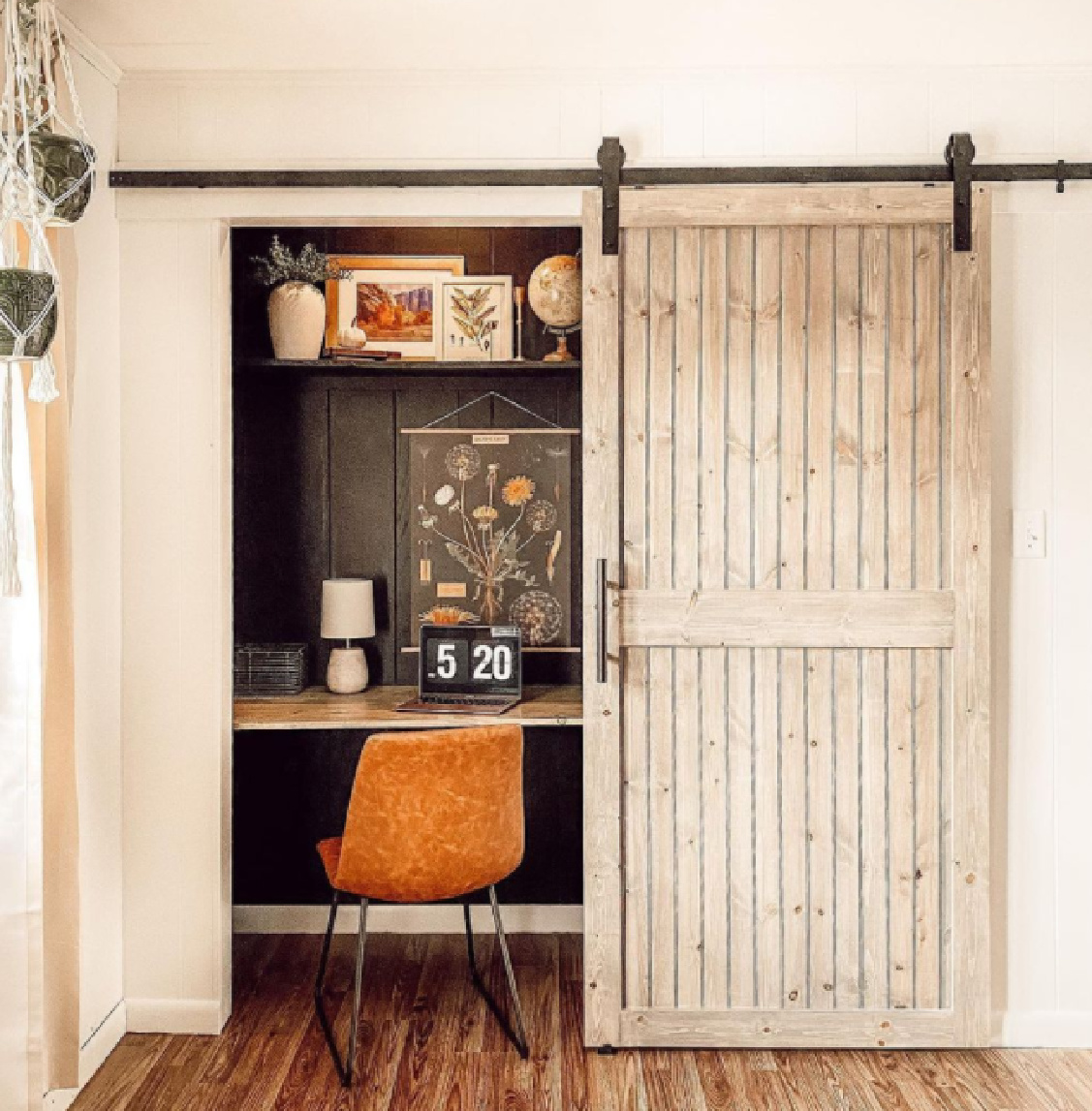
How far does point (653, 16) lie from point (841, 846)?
2.03 metres

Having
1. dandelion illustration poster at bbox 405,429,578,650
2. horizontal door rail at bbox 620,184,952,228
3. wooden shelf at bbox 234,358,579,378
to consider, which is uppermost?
horizontal door rail at bbox 620,184,952,228

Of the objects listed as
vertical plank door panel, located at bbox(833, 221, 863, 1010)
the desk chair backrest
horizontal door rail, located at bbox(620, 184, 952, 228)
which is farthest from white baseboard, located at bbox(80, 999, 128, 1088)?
horizontal door rail, located at bbox(620, 184, 952, 228)

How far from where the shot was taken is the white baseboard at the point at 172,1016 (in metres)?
2.92

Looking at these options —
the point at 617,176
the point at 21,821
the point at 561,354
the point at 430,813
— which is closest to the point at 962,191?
the point at 617,176

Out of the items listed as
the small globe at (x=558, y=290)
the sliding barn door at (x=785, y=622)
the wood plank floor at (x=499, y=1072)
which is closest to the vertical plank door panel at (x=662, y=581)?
the sliding barn door at (x=785, y=622)

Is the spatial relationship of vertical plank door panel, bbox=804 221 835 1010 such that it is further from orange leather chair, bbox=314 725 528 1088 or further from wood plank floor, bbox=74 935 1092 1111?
orange leather chair, bbox=314 725 528 1088

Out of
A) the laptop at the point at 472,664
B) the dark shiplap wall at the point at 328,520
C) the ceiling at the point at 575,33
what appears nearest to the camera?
the ceiling at the point at 575,33

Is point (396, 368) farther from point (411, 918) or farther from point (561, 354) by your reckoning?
point (411, 918)

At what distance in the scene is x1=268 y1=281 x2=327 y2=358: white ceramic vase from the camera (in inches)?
126

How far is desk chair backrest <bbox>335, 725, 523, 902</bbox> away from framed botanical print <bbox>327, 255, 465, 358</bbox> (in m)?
1.34

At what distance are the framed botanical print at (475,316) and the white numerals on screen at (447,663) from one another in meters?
0.89

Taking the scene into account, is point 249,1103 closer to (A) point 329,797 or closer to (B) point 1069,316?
(A) point 329,797

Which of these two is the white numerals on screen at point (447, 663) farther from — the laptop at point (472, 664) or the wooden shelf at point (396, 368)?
the wooden shelf at point (396, 368)

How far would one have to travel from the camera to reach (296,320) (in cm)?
321
